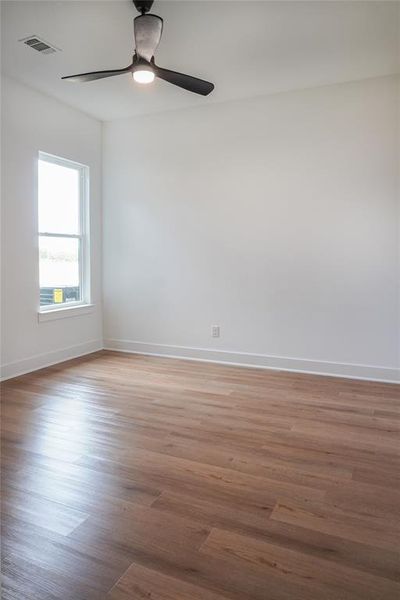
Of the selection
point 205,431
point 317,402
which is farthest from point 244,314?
point 205,431

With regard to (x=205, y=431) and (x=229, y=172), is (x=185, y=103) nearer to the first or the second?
(x=229, y=172)

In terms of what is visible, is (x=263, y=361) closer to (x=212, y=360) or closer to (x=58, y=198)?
(x=212, y=360)

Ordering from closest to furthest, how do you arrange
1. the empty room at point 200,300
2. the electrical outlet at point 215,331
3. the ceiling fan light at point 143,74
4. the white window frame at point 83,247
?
the empty room at point 200,300 < the ceiling fan light at point 143,74 < the electrical outlet at point 215,331 < the white window frame at point 83,247

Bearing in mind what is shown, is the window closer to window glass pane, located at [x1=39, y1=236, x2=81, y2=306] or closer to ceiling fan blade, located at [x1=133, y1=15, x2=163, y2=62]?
window glass pane, located at [x1=39, y1=236, x2=81, y2=306]

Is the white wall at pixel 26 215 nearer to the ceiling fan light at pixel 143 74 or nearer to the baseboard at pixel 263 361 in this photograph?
the baseboard at pixel 263 361

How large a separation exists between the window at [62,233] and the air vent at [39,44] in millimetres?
1120

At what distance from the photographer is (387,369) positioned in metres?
3.74

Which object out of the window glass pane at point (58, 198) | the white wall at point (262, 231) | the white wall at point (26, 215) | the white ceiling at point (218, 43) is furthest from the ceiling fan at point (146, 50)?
the window glass pane at point (58, 198)

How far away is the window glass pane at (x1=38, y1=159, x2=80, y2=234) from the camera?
4.20 m

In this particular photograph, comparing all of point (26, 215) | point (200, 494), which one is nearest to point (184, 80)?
point (26, 215)

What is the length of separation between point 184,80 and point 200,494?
265 cm

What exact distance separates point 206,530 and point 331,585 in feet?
1.74

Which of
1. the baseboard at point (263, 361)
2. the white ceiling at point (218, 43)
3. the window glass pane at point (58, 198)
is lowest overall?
the baseboard at point (263, 361)

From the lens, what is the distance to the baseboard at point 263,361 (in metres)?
3.80
